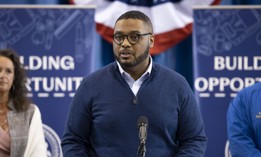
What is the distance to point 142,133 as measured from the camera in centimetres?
224

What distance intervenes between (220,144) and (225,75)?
0.56m

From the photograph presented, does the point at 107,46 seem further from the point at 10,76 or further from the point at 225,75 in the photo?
the point at 10,76

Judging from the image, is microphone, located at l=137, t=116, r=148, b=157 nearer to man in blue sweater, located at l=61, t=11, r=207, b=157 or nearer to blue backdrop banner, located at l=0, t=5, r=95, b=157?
man in blue sweater, located at l=61, t=11, r=207, b=157

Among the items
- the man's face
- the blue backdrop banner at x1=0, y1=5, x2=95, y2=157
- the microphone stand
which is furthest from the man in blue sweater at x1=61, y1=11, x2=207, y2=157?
the blue backdrop banner at x1=0, y1=5, x2=95, y2=157

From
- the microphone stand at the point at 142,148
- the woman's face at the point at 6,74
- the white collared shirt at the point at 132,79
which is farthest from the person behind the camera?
the woman's face at the point at 6,74

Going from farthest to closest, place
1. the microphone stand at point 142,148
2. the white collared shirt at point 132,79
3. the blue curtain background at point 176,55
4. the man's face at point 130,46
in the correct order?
the blue curtain background at point 176,55 → the white collared shirt at point 132,79 → the man's face at point 130,46 → the microphone stand at point 142,148

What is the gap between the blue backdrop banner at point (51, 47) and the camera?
15.1ft

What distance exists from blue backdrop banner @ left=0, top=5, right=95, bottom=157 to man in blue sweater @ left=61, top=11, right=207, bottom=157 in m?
2.05

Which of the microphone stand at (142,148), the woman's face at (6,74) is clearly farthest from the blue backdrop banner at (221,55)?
the microphone stand at (142,148)

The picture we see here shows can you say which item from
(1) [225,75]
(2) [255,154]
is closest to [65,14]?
(1) [225,75]

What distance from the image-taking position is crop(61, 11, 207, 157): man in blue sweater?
2424mm

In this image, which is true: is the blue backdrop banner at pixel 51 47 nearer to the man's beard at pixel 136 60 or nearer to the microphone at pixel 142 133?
the man's beard at pixel 136 60

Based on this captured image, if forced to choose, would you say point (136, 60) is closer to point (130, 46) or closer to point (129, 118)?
point (130, 46)

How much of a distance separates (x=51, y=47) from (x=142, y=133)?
2504 millimetres
